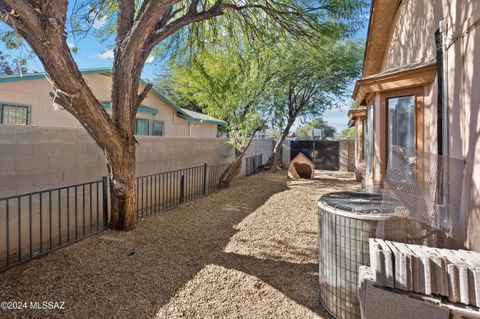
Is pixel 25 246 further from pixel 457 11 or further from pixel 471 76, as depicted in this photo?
pixel 457 11

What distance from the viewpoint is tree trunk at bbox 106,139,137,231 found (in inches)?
167

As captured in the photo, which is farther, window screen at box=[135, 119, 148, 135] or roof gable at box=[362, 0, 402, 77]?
window screen at box=[135, 119, 148, 135]

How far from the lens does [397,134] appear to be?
434 centimetres

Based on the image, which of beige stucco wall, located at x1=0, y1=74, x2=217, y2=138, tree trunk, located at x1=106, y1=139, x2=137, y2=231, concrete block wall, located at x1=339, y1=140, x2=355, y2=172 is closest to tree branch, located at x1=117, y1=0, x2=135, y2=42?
tree trunk, located at x1=106, y1=139, x2=137, y2=231

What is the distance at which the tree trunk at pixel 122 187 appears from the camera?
4.23 m

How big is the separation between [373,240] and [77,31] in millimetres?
6679

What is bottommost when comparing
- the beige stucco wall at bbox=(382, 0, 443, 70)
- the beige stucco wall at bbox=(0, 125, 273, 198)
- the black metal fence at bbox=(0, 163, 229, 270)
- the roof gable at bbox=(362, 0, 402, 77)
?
the black metal fence at bbox=(0, 163, 229, 270)

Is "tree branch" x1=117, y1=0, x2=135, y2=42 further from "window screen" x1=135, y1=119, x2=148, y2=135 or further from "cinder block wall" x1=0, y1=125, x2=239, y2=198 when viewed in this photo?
"window screen" x1=135, y1=119, x2=148, y2=135

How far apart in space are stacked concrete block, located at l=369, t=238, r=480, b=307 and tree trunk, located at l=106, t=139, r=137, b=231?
140 inches

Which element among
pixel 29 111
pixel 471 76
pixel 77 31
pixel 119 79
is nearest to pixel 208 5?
pixel 77 31

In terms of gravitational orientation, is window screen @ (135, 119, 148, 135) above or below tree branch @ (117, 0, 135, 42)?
below

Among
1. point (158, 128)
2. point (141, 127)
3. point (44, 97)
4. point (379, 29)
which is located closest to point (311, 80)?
point (379, 29)

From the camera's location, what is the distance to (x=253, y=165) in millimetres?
13453

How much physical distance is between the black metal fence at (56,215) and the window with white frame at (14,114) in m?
3.81
